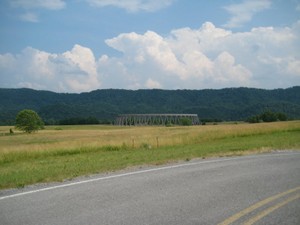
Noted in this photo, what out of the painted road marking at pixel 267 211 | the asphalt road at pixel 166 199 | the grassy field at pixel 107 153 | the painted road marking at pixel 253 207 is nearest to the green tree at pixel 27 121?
the grassy field at pixel 107 153

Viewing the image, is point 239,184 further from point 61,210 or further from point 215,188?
point 61,210

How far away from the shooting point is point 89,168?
13523 millimetres

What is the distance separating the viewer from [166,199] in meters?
7.86

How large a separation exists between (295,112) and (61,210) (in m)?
155

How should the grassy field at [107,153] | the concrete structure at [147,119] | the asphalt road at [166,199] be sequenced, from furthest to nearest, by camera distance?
1. the concrete structure at [147,119]
2. the grassy field at [107,153]
3. the asphalt road at [166,199]

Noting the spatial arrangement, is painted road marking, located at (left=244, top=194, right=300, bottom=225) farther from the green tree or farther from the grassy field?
the green tree

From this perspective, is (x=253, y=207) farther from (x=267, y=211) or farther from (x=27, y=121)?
(x=27, y=121)

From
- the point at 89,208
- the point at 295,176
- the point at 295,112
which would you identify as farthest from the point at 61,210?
the point at 295,112

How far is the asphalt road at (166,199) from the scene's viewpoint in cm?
645

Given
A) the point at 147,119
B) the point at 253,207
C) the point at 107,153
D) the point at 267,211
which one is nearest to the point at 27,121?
the point at 107,153

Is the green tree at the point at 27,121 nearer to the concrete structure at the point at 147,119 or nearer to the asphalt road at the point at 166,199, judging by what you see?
the concrete structure at the point at 147,119

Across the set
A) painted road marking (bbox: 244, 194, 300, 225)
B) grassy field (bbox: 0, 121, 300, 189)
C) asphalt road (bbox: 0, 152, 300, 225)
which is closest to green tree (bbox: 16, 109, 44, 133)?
grassy field (bbox: 0, 121, 300, 189)

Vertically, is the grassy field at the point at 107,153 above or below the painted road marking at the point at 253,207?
below

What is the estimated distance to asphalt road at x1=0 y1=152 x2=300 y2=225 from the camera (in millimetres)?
6449
